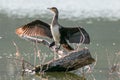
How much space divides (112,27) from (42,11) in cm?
320

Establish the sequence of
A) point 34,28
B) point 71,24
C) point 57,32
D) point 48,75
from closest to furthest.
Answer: point 48,75
point 57,32
point 34,28
point 71,24

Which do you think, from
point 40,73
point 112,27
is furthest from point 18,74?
point 112,27

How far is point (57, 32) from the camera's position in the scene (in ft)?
32.6

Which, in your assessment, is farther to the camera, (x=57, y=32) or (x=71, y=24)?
(x=71, y=24)

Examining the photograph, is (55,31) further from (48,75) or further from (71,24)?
(71,24)

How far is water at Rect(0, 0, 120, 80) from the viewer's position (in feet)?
31.9

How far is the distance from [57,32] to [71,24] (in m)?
5.97

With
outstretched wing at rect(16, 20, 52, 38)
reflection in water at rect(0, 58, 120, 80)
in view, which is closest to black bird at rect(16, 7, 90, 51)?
outstretched wing at rect(16, 20, 52, 38)

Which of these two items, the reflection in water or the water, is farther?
the water

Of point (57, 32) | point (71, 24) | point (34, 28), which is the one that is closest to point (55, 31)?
point (57, 32)

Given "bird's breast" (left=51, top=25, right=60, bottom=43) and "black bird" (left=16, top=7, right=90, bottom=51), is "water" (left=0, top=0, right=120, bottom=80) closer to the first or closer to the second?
"black bird" (left=16, top=7, right=90, bottom=51)

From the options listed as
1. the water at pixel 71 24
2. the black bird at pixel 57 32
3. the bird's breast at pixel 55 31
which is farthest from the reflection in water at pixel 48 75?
the bird's breast at pixel 55 31

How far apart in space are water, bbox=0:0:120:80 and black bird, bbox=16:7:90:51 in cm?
55

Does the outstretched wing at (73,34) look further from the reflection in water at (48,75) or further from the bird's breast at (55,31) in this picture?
the reflection in water at (48,75)
